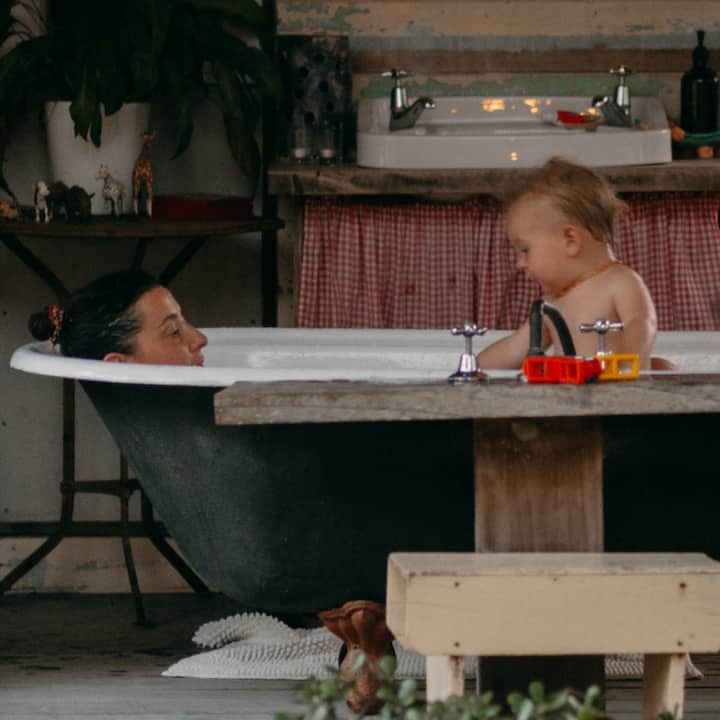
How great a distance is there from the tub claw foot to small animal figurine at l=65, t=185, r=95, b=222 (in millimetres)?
1210

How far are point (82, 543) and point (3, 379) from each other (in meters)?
0.45

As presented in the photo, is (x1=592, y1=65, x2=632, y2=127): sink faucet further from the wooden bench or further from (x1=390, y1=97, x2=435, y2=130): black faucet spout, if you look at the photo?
the wooden bench

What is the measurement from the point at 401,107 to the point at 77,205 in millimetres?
774

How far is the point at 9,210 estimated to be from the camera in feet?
11.4

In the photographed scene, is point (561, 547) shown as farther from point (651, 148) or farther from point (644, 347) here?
point (651, 148)

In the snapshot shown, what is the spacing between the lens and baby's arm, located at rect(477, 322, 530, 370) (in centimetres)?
305

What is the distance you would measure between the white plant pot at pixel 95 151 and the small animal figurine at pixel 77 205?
0.12 m

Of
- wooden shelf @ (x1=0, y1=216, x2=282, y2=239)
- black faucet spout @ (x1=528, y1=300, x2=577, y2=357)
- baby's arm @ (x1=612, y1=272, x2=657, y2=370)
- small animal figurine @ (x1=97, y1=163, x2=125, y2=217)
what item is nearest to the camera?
black faucet spout @ (x1=528, y1=300, x2=577, y2=357)

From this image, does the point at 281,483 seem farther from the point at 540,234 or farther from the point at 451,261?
the point at 451,261

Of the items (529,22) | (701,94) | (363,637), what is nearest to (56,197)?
(529,22)

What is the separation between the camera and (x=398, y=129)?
368 centimetres

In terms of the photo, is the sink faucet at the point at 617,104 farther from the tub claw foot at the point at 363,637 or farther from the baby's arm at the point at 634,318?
the tub claw foot at the point at 363,637

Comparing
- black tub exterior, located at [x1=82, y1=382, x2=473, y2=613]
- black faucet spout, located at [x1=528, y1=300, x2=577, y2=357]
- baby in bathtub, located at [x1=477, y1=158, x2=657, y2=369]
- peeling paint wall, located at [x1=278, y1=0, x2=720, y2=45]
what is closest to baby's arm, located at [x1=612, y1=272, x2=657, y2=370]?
baby in bathtub, located at [x1=477, y1=158, x2=657, y2=369]

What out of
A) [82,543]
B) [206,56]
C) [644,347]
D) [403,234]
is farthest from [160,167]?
[644,347]
